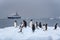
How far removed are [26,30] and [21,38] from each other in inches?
82.7

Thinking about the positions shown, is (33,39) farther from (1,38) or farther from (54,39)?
(1,38)

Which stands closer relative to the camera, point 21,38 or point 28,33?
point 21,38

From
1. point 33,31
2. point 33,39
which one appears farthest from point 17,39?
point 33,31

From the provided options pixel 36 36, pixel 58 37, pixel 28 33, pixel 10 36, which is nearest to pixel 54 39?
pixel 58 37

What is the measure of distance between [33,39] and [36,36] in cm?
38

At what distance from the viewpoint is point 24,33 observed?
47.1 feet

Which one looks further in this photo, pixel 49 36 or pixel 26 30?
pixel 26 30

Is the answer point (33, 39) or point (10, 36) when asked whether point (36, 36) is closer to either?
point (33, 39)

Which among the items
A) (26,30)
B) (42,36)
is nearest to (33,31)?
(26,30)

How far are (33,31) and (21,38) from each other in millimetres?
1991

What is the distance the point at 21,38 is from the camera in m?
13.2

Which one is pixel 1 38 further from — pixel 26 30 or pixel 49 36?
pixel 49 36

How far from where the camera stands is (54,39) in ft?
43.2

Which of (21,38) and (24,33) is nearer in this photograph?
(21,38)
